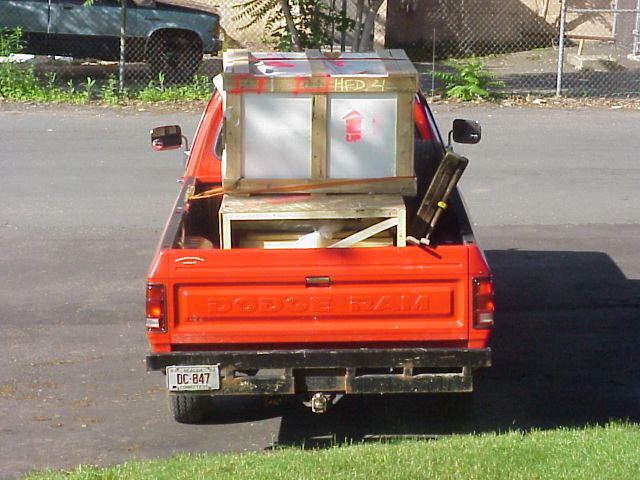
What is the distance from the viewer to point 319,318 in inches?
213

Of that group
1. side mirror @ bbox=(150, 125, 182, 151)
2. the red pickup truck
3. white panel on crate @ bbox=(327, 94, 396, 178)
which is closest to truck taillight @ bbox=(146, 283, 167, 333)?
the red pickup truck

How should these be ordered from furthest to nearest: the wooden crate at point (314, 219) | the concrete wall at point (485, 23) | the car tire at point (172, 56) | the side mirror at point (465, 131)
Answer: the concrete wall at point (485, 23) < the car tire at point (172, 56) < the side mirror at point (465, 131) < the wooden crate at point (314, 219)

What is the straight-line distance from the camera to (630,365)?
7.36 m

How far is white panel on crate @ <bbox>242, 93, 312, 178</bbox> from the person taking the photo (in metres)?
5.78

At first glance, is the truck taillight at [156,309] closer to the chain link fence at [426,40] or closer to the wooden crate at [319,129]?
the wooden crate at [319,129]

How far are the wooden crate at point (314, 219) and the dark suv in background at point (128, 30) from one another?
1371 centimetres

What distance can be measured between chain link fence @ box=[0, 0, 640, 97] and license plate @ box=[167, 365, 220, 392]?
1279 centimetres

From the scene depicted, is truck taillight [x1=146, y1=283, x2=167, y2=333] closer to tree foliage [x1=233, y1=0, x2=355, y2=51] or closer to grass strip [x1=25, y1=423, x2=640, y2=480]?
grass strip [x1=25, y1=423, x2=640, y2=480]

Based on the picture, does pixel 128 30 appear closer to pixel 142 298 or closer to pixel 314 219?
pixel 142 298

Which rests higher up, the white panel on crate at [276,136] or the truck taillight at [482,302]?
the white panel on crate at [276,136]

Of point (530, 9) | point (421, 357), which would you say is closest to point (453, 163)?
point (421, 357)

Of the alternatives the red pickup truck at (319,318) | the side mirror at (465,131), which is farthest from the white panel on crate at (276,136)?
the side mirror at (465,131)

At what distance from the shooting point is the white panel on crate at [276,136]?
19.0 feet

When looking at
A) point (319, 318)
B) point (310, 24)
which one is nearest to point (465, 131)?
point (319, 318)
